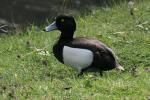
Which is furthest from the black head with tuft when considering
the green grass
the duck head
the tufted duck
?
the green grass

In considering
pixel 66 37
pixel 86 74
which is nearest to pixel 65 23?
pixel 66 37

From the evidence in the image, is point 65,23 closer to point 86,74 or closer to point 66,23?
point 66,23

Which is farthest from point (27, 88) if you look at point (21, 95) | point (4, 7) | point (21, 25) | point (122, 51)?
point (4, 7)

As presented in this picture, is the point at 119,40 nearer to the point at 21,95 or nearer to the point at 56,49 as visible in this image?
the point at 56,49

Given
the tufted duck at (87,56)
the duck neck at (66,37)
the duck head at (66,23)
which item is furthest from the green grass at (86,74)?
the duck head at (66,23)

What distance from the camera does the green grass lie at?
273 inches

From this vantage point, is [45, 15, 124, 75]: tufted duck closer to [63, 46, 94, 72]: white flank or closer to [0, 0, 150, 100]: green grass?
[63, 46, 94, 72]: white flank

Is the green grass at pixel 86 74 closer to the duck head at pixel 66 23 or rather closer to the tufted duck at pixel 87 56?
the tufted duck at pixel 87 56

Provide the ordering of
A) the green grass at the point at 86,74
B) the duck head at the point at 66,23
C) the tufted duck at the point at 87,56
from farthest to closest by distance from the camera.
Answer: the duck head at the point at 66,23 < the tufted duck at the point at 87,56 < the green grass at the point at 86,74

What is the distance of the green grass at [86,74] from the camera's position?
6.95 meters

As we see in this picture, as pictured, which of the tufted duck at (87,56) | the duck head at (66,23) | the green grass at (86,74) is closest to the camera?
the green grass at (86,74)

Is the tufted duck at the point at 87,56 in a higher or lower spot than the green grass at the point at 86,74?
higher

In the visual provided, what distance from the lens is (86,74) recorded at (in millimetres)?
8406

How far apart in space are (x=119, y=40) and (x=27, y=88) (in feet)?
10.4
